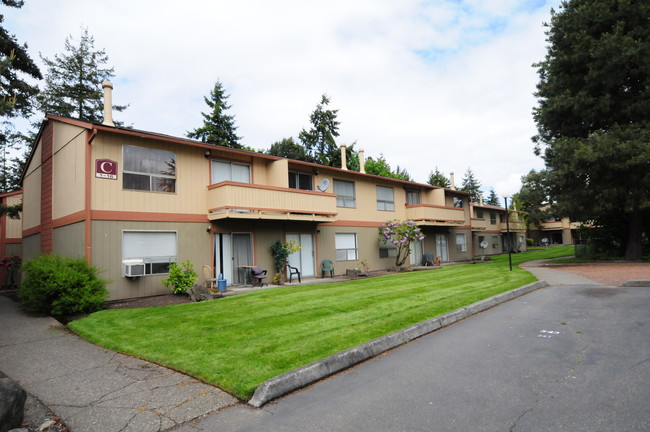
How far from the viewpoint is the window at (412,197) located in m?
26.2

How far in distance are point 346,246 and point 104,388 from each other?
1638cm

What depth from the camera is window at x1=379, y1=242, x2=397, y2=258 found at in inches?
898

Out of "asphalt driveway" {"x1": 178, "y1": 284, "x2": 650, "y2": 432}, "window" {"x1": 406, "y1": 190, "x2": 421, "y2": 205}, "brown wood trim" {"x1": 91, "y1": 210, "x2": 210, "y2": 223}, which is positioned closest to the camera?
"asphalt driveway" {"x1": 178, "y1": 284, "x2": 650, "y2": 432}

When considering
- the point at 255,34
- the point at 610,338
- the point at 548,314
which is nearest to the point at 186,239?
the point at 255,34

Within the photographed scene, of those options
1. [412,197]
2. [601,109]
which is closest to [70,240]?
[412,197]

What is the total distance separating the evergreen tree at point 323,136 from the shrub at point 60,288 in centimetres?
3733

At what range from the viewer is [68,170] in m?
14.0

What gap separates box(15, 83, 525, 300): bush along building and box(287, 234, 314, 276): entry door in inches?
1.9

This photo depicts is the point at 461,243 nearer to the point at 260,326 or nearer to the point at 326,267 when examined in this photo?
the point at 326,267

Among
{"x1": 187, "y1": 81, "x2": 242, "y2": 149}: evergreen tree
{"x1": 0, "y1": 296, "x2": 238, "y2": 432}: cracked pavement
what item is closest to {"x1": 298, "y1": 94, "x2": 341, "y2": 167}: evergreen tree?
{"x1": 187, "y1": 81, "x2": 242, "y2": 149}: evergreen tree

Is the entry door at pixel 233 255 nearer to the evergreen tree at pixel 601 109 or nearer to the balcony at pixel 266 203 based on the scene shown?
the balcony at pixel 266 203

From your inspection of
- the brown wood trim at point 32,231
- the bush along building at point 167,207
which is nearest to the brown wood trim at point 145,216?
the bush along building at point 167,207

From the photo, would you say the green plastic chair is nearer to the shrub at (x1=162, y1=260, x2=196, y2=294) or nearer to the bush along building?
the bush along building

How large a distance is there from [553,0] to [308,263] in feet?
61.8
